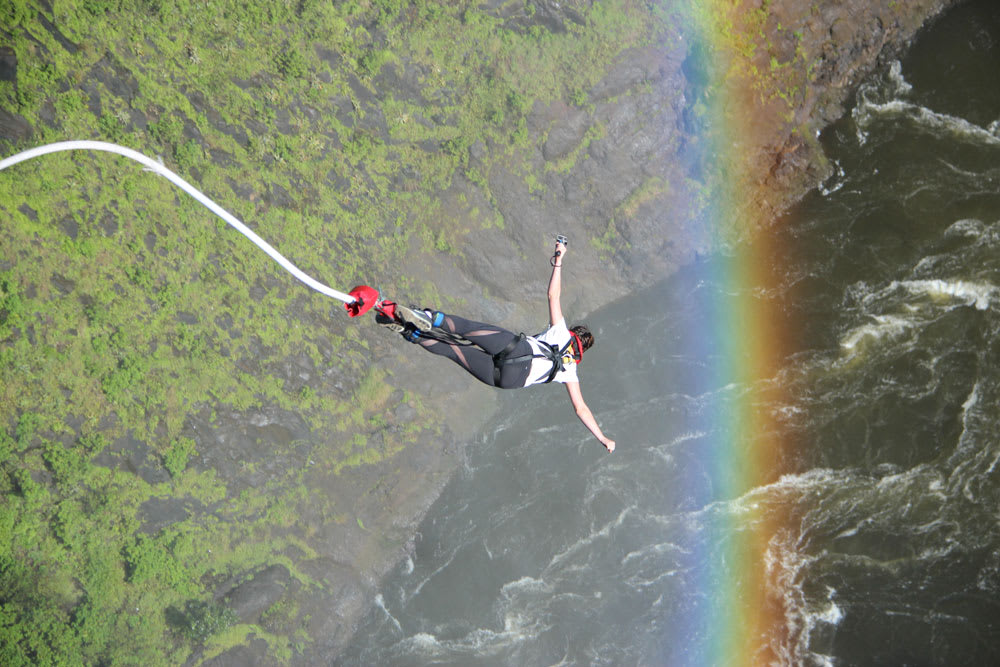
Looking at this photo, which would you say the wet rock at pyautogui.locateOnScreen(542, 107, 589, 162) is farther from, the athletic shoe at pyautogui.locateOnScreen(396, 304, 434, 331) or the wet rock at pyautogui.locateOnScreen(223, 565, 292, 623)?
the wet rock at pyautogui.locateOnScreen(223, 565, 292, 623)

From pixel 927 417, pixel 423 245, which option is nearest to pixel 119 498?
pixel 423 245

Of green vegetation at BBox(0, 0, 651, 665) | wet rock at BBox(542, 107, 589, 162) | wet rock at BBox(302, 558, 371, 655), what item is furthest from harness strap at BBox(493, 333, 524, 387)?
wet rock at BBox(302, 558, 371, 655)

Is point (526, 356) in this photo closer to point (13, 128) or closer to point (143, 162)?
point (143, 162)

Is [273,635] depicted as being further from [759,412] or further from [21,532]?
[759,412]

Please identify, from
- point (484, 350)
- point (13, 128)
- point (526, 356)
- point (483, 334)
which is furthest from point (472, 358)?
point (13, 128)

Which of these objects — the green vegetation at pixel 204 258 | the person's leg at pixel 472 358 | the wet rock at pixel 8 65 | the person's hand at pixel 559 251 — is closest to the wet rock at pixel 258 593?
the green vegetation at pixel 204 258

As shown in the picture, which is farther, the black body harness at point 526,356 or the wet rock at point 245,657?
the wet rock at point 245,657

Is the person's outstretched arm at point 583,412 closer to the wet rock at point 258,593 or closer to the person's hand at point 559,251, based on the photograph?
the person's hand at point 559,251
